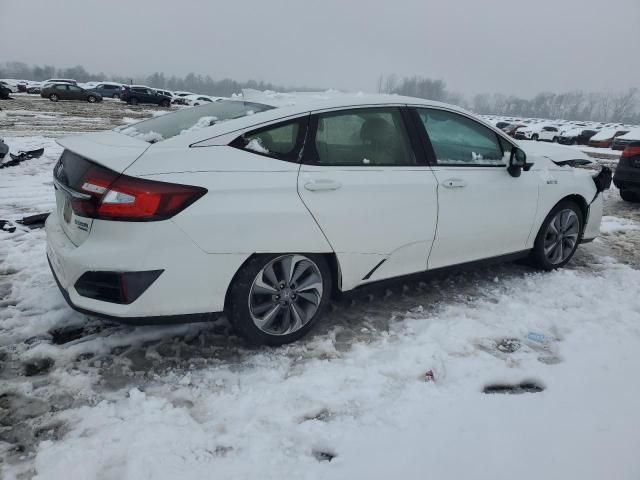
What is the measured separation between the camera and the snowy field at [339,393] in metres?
2.08

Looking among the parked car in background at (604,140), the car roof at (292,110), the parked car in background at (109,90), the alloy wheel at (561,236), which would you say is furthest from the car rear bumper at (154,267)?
the parked car in background at (109,90)

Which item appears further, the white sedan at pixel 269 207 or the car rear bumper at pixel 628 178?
the car rear bumper at pixel 628 178

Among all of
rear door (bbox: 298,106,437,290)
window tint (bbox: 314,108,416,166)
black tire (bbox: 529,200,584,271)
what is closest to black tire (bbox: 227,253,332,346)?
rear door (bbox: 298,106,437,290)

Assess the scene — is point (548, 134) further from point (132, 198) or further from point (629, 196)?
point (132, 198)

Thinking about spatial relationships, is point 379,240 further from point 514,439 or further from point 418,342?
point 514,439

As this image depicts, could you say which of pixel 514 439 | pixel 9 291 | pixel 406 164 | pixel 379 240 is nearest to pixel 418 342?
pixel 379 240

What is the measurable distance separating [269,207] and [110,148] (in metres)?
0.99

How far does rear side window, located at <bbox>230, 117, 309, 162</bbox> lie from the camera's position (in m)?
2.73

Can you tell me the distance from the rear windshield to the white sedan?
19 millimetres

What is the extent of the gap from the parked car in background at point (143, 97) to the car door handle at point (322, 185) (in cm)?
3900

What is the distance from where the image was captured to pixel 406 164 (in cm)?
329

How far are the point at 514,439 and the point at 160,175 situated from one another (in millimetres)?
2255

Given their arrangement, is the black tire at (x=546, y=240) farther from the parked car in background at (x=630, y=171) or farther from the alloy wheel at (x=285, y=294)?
the parked car in background at (x=630, y=171)

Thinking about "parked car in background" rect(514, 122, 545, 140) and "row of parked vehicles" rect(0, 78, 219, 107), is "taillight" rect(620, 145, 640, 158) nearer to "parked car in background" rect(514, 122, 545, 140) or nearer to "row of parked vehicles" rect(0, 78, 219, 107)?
"row of parked vehicles" rect(0, 78, 219, 107)
